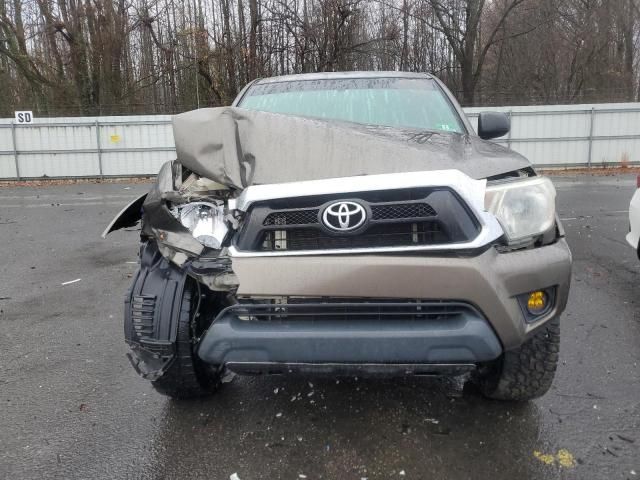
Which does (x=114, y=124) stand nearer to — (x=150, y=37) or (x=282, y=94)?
(x=150, y=37)

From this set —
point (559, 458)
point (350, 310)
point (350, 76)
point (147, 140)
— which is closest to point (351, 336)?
point (350, 310)

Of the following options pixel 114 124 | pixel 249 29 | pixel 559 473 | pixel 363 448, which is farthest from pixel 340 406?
pixel 249 29

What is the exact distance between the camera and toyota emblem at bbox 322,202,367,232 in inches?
86.4

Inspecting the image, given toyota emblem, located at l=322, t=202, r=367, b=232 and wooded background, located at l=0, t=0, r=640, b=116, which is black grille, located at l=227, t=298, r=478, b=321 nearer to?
toyota emblem, located at l=322, t=202, r=367, b=232

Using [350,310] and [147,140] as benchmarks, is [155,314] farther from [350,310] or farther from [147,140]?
[147,140]

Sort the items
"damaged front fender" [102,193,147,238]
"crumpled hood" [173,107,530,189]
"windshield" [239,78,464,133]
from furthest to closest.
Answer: "windshield" [239,78,464,133]
"damaged front fender" [102,193,147,238]
"crumpled hood" [173,107,530,189]

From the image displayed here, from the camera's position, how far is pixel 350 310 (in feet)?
7.30

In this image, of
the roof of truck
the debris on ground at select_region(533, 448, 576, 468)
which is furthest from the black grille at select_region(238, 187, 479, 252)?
the roof of truck

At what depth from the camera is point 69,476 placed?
8.04ft

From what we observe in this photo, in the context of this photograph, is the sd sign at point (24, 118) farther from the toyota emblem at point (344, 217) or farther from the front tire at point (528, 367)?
the front tire at point (528, 367)

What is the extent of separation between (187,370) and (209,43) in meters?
23.0

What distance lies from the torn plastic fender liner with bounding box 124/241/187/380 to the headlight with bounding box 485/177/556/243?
1394mm

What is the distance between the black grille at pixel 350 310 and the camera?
7.13 feet

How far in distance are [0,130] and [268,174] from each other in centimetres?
1844
